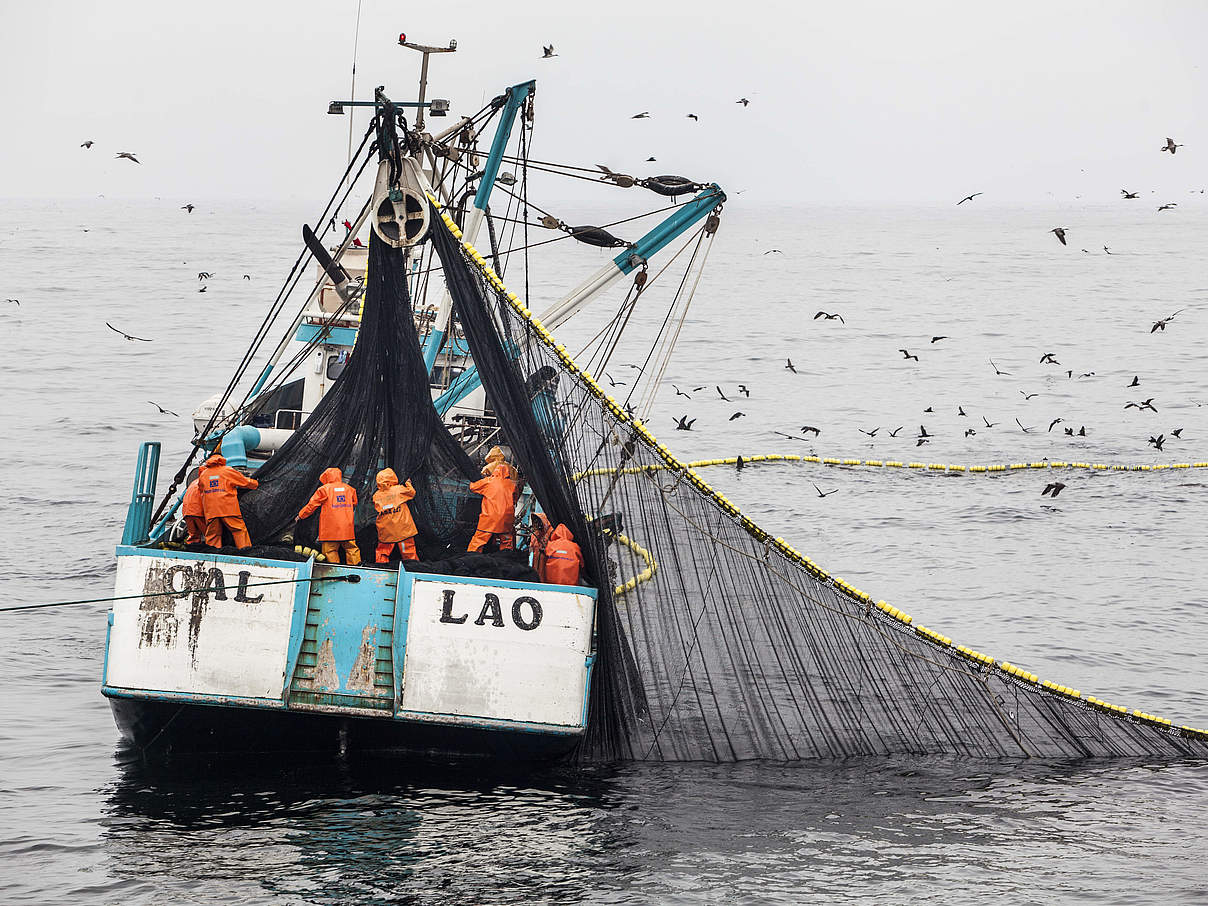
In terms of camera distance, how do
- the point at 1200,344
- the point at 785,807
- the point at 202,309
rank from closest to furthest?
the point at 785,807 → the point at 1200,344 → the point at 202,309

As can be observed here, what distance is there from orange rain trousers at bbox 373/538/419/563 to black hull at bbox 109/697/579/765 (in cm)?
164

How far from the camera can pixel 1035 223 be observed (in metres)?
142

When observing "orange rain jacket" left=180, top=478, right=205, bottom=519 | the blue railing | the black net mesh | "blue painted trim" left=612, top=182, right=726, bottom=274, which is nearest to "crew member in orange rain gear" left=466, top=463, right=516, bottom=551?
the black net mesh

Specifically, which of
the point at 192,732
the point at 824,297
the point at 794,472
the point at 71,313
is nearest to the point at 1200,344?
the point at 824,297

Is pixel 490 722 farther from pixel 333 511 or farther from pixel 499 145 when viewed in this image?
pixel 499 145

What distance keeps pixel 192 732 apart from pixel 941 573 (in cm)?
1228

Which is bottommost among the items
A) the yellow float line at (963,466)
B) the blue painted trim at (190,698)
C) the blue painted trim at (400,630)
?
the blue painted trim at (190,698)

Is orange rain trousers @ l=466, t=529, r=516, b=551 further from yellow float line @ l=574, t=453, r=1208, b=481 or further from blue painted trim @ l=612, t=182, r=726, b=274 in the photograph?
yellow float line @ l=574, t=453, r=1208, b=481

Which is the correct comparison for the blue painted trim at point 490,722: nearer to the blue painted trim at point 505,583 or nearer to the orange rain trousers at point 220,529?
the blue painted trim at point 505,583

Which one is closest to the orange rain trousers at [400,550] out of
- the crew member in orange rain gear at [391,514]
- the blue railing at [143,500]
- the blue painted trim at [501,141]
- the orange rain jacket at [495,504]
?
the crew member in orange rain gear at [391,514]

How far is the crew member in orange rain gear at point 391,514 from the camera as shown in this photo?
11.7 meters

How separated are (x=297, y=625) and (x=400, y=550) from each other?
1.71m

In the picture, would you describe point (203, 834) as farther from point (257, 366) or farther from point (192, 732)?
point (257, 366)

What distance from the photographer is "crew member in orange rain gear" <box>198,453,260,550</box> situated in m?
11.7
